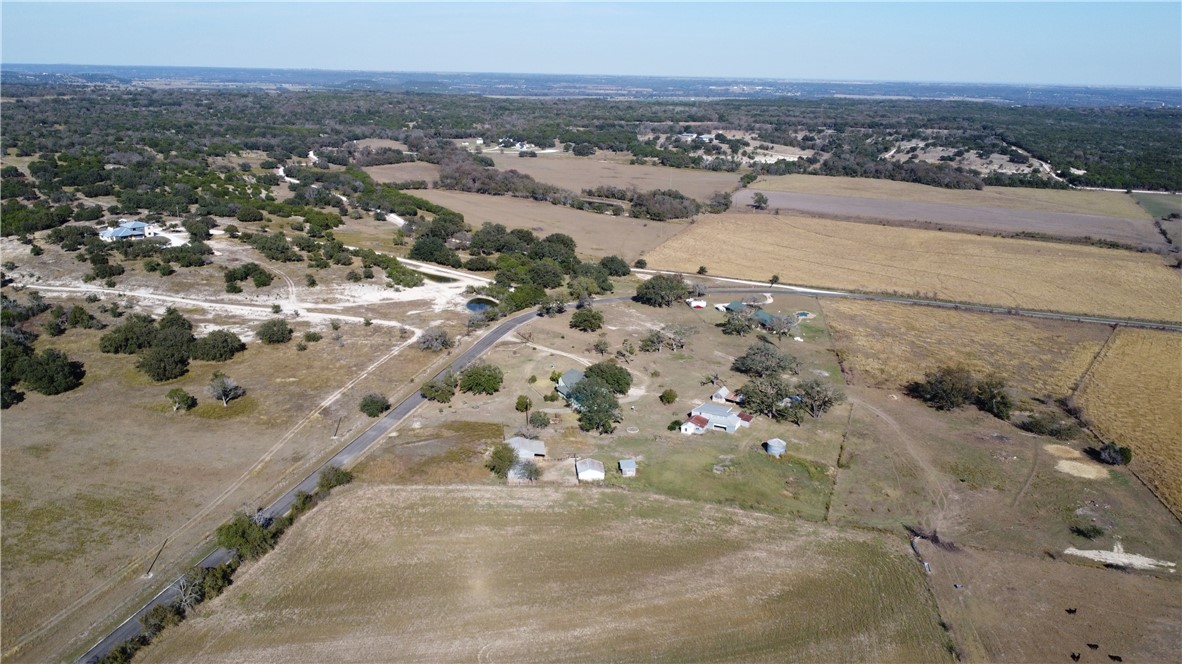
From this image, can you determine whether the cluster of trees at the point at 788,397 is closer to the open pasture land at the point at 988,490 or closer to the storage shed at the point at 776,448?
the open pasture land at the point at 988,490

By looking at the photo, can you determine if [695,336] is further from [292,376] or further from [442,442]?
[292,376]

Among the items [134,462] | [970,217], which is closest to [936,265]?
[970,217]

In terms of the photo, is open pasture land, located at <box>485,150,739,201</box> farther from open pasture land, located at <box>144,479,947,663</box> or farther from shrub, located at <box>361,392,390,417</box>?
open pasture land, located at <box>144,479,947,663</box>

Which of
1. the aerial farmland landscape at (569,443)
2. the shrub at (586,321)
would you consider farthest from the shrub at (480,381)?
the shrub at (586,321)

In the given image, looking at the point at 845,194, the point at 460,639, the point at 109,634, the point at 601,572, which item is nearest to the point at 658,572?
the point at 601,572

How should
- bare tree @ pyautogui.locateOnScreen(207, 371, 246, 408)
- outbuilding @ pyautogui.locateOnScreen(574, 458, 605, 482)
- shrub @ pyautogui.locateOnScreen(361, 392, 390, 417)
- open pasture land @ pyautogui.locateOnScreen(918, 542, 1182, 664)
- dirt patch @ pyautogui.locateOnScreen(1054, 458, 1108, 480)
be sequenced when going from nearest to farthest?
open pasture land @ pyautogui.locateOnScreen(918, 542, 1182, 664)
outbuilding @ pyautogui.locateOnScreen(574, 458, 605, 482)
dirt patch @ pyautogui.locateOnScreen(1054, 458, 1108, 480)
shrub @ pyautogui.locateOnScreen(361, 392, 390, 417)
bare tree @ pyautogui.locateOnScreen(207, 371, 246, 408)

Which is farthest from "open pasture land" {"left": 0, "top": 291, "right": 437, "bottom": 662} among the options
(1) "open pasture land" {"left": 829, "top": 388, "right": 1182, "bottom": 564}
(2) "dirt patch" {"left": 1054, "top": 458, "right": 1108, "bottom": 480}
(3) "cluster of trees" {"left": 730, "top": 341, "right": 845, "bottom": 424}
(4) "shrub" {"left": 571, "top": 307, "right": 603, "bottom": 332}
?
(2) "dirt patch" {"left": 1054, "top": 458, "right": 1108, "bottom": 480}

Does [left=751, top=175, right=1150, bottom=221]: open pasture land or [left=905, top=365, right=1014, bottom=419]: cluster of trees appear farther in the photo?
[left=751, top=175, right=1150, bottom=221]: open pasture land
